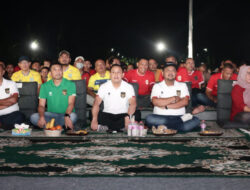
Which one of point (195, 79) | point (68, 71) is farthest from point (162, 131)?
point (195, 79)

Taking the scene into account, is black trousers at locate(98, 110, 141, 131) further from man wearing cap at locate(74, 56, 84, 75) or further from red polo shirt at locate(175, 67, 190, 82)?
man wearing cap at locate(74, 56, 84, 75)

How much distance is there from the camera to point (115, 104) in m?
7.62

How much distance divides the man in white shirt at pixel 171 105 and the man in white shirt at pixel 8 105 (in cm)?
259

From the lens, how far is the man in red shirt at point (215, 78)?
888 centimetres

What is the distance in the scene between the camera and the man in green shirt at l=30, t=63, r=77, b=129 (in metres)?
7.54

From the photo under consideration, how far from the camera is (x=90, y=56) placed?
1668 inches

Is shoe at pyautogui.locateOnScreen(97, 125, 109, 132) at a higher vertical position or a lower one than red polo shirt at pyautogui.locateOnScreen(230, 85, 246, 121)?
lower

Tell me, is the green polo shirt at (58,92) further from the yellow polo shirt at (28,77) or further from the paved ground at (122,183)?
the paved ground at (122,183)

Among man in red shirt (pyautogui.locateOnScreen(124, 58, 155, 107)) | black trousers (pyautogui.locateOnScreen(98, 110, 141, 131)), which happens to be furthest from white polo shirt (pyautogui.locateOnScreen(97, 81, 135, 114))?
man in red shirt (pyautogui.locateOnScreen(124, 58, 155, 107))

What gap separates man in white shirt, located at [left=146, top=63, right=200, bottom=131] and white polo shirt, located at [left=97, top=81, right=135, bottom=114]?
0.49 m

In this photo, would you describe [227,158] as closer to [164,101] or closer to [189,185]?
[189,185]

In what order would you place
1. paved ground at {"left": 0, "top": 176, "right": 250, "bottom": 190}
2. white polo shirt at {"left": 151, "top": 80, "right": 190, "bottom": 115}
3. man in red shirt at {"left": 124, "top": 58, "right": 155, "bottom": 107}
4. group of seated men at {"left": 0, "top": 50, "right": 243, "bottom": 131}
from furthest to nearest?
1. man in red shirt at {"left": 124, "top": 58, "right": 155, "bottom": 107}
2. white polo shirt at {"left": 151, "top": 80, "right": 190, "bottom": 115}
3. group of seated men at {"left": 0, "top": 50, "right": 243, "bottom": 131}
4. paved ground at {"left": 0, "top": 176, "right": 250, "bottom": 190}

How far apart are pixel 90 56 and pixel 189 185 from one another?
3919 centimetres

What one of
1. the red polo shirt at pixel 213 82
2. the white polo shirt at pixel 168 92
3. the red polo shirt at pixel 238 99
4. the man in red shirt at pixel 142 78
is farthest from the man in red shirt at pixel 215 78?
the white polo shirt at pixel 168 92
